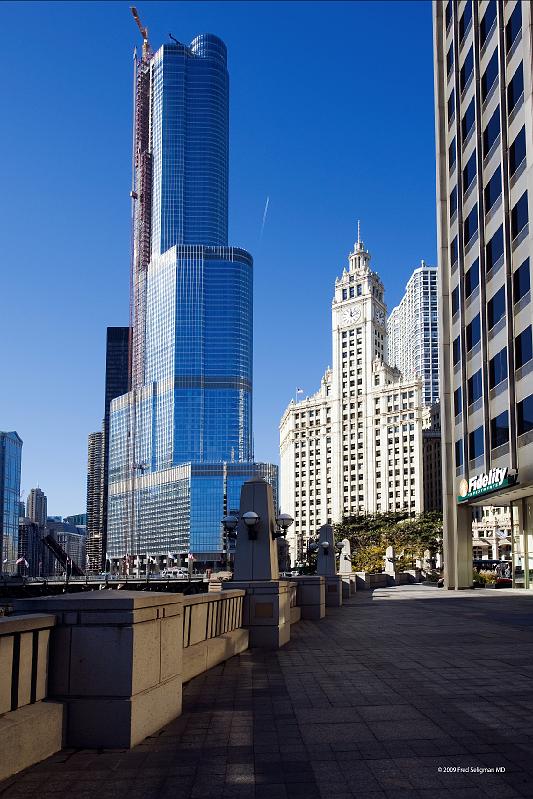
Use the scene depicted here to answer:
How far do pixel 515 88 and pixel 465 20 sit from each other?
47.0 ft

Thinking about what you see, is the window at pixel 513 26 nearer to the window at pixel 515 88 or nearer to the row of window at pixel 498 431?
the window at pixel 515 88

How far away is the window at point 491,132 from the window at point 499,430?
1511 centimetres

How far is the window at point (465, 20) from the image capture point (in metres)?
51.1

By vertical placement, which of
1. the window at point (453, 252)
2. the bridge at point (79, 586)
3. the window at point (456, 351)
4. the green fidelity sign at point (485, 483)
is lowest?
the bridge at point (79, 586)

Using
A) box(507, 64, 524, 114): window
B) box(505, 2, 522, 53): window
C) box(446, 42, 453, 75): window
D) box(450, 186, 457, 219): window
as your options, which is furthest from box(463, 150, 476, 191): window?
box(446, 42, 453, 75): window

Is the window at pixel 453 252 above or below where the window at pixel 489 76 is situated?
below

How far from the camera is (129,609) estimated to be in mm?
7645

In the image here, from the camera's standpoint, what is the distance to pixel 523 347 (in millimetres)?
39188

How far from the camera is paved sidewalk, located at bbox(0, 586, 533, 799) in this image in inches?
252

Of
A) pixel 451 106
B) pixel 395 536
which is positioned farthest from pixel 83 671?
pixel 395 536

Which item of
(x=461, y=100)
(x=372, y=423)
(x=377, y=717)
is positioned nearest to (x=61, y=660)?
(x=377, y=717)

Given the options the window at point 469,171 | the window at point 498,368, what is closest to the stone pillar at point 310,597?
the window at point 498,368

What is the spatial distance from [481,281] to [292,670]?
35697 mm

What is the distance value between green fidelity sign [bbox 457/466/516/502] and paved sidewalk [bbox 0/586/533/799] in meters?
25.9
